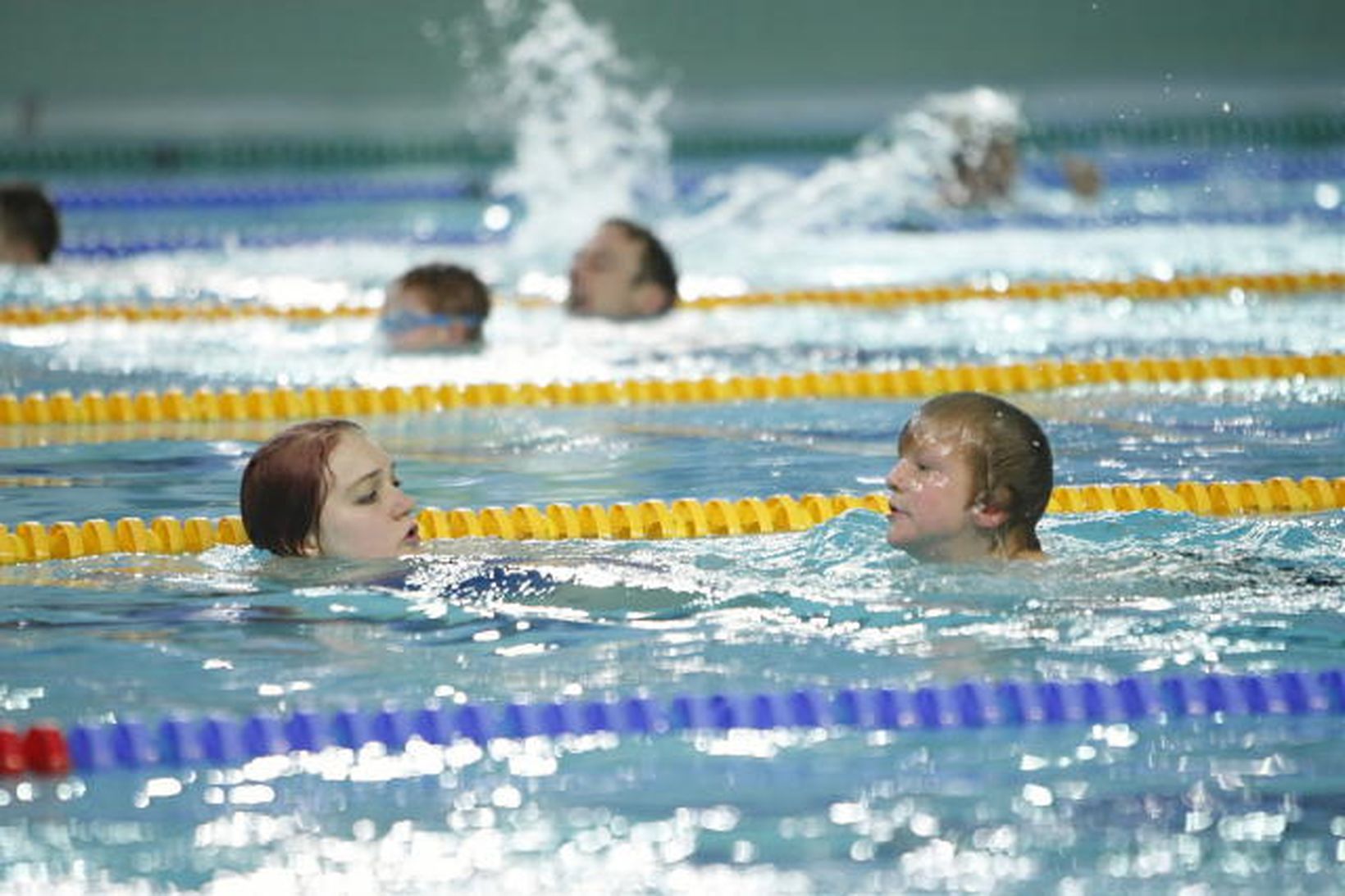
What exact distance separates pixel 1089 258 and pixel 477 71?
6.35 metres

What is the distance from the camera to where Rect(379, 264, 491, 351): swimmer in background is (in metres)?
7.92

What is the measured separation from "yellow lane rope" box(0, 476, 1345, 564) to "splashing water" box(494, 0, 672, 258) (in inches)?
233

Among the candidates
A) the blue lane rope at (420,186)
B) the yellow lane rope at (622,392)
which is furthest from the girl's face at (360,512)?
the blue lane rope at (420,186)

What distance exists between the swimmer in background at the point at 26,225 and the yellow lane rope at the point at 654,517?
4657 mm

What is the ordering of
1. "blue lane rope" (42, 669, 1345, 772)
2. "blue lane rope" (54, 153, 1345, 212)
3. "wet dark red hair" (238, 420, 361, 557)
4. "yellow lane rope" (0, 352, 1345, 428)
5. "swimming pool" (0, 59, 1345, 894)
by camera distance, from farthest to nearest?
"blue lane rope" (54, 153, 1345, 212) < "yellow lane rope" (0, 352, 1345, 428) < "wet dark red hair" (238, 420, 361, 557) < "blue lane rope" (42, 669, 1345, 772) < "swimming pool" (0, 59, 1345, 894)

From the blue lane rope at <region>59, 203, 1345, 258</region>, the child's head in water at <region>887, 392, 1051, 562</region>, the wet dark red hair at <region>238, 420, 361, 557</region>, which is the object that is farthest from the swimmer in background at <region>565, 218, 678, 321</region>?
the child's head in water at <region>887, 392, 1051, 562</region>

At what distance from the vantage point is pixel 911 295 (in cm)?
921

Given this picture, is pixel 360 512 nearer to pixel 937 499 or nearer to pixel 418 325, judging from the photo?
pixel 937 499

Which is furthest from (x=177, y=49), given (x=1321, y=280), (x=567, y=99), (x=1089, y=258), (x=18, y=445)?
(x=18, y=445)

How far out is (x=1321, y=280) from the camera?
914cm

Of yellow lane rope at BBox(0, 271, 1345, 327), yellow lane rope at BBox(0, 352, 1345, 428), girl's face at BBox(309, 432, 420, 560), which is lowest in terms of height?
girl's face at BBox(309, 432, 420, 560)

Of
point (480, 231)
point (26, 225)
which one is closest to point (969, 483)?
point (26, 225)

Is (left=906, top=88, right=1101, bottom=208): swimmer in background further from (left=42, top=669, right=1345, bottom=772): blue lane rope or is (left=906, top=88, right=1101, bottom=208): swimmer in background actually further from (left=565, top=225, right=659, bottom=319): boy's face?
(left=42, top=669, right=1345, bottom=772): blue lane rope

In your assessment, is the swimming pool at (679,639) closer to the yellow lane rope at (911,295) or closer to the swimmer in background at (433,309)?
the swimmer in background at (433,309)
